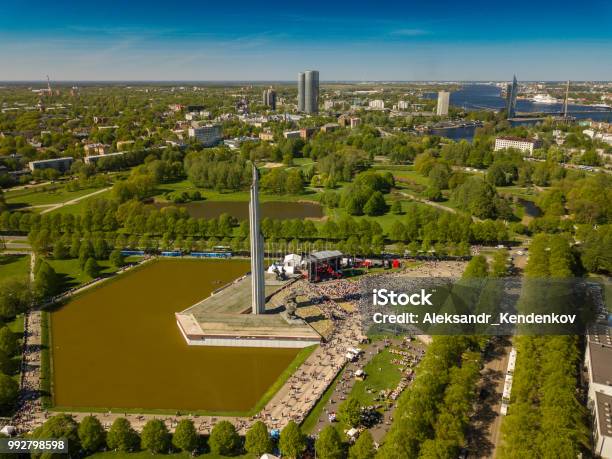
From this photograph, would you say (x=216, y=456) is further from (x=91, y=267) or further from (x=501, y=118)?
(x=501, y=118)

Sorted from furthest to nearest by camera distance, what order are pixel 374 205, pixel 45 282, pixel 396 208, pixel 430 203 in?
pixel 430 203 < pixel 396 208 < pixel 374 205 < pixel 45 282

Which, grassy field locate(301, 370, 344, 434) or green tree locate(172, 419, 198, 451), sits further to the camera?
grassy field locate(301, 370, 344, 434)

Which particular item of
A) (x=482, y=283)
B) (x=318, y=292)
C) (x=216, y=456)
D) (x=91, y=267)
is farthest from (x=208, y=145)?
(x=216, y=456)

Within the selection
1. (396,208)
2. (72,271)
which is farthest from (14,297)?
(396,208)

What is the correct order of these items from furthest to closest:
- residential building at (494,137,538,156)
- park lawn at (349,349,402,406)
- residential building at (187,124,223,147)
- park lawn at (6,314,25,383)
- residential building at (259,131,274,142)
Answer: residential building at (259,131,274,142) → residential building at (187,124,223,147) → residential building at (494,137,538,156) → park lawn at (6,314,25,383) → park lawn at (349,349,402,406)

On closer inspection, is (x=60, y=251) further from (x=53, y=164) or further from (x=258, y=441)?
(x=53, y=164)

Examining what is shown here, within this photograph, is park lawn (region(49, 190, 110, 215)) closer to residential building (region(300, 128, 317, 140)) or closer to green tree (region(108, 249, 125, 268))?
green tree (region(108, 249, 125, 268))

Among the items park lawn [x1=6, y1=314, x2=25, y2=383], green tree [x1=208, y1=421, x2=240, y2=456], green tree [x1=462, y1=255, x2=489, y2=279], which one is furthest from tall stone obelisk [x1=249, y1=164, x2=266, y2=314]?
green tree [x1=462, y1=255, x2=489, y2=279]
